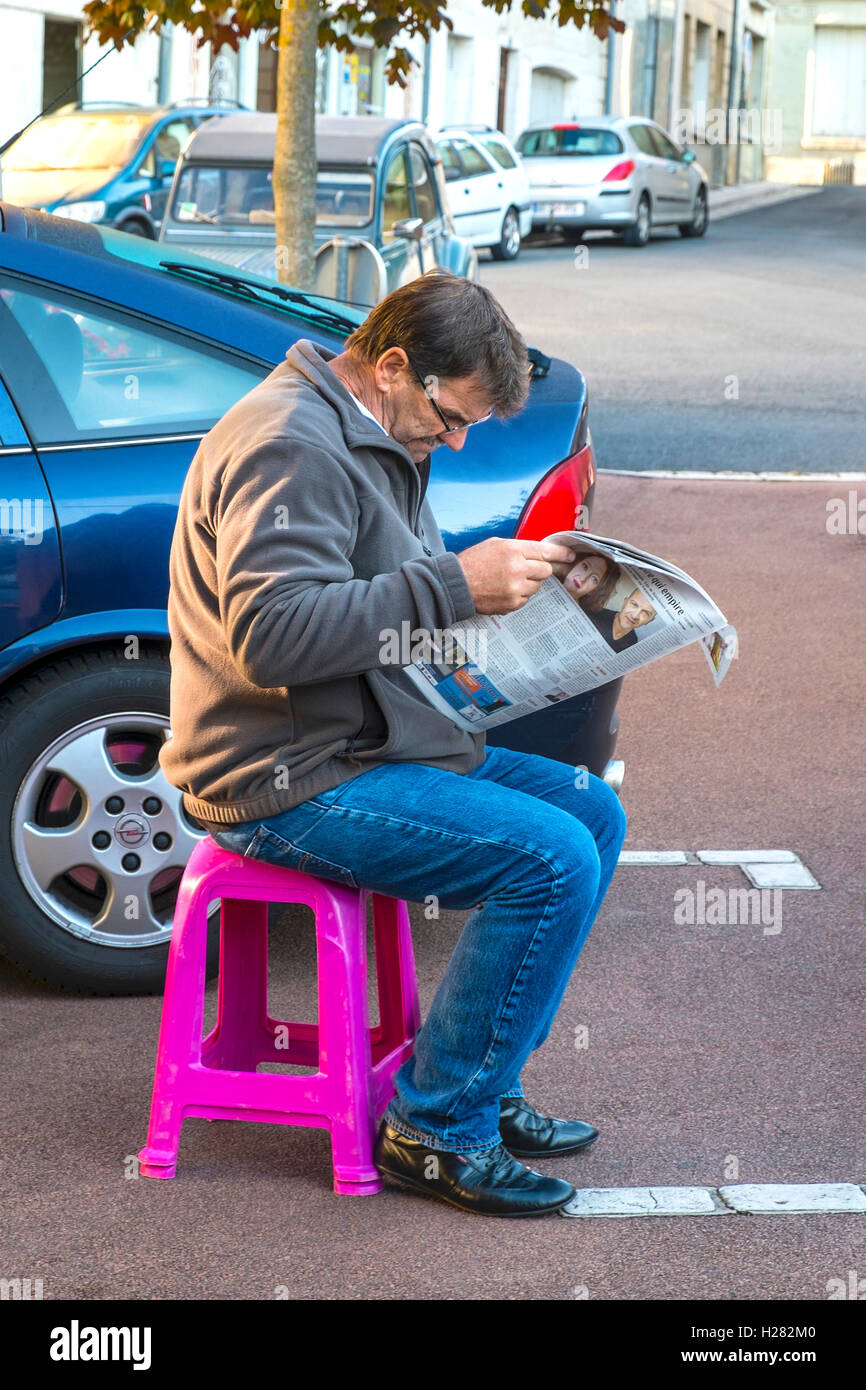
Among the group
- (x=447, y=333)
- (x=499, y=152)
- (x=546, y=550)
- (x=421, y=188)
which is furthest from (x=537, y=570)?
(x=499, y=152)

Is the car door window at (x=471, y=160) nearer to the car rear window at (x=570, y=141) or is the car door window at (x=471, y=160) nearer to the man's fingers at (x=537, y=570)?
the car rear window at (x=570, y=141)

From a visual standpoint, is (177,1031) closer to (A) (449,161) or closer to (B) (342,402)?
(B) (342,402)

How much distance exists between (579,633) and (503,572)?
19cm

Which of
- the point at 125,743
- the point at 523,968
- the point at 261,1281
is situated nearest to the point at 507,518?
the point at 125,743

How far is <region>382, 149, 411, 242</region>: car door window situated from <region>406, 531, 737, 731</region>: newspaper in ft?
29.7

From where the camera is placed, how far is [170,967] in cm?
324

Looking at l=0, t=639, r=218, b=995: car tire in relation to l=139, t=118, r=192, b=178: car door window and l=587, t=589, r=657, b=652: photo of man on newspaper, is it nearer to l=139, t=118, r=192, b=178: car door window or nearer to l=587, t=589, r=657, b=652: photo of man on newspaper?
l=587, t=589, r=657, b=652: photo of man on newspaper

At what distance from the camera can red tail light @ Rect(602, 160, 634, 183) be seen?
82.0 ft

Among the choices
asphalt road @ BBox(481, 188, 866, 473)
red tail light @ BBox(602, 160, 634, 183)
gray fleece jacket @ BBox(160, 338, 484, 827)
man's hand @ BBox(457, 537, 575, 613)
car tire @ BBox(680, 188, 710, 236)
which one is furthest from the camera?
car tire @ BBox(680, 188, 710, 236)

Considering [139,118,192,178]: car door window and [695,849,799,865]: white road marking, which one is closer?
[695,849,799,865]: white road marking

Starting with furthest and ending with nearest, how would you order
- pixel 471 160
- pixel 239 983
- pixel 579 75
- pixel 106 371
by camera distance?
pixel 579 75 < pixel 471 160 < pixel 106 371 < pixel 239 983

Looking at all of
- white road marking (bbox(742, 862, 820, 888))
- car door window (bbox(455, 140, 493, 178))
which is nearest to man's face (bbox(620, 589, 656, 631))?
white road marking (bbox(742, 862, 820, 888))

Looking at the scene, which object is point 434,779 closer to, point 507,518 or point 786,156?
point 507,518

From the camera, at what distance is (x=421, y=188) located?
1258 centimetres
